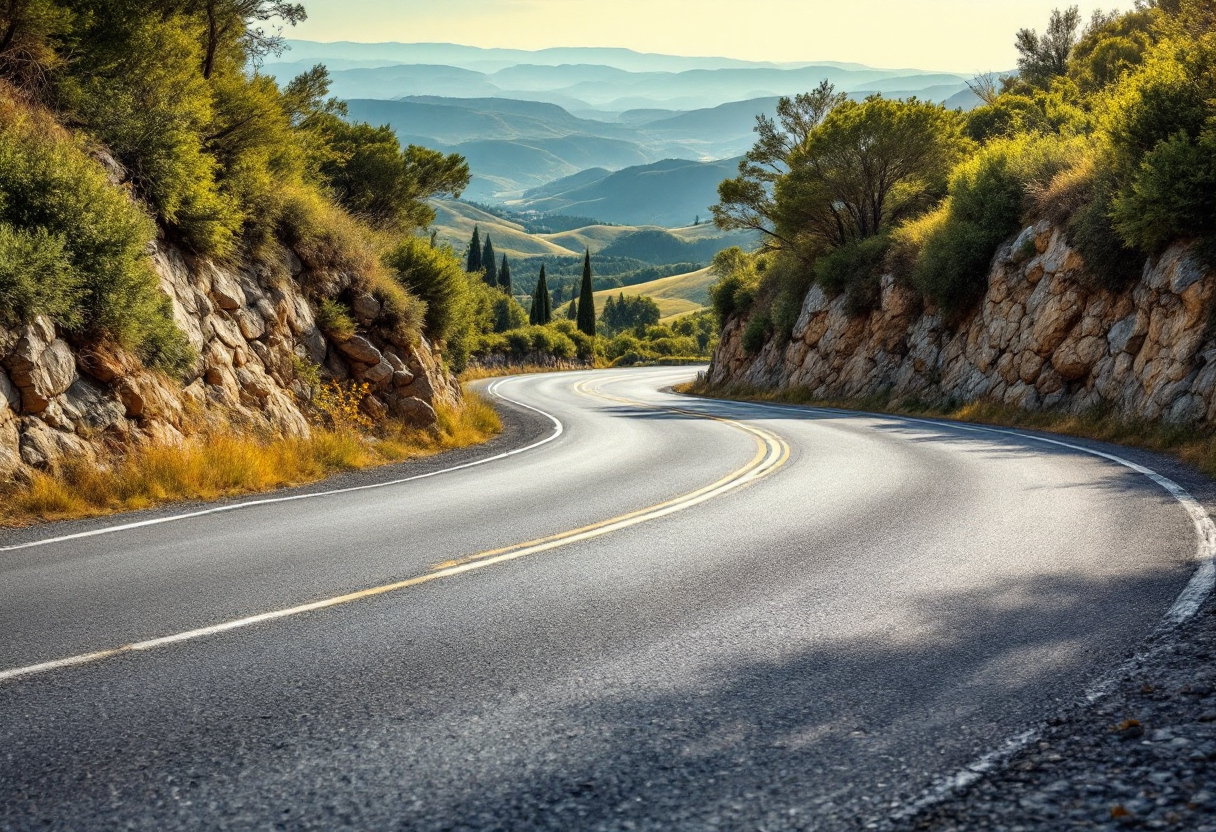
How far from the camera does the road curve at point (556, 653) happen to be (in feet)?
10.8

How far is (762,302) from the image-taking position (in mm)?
40031

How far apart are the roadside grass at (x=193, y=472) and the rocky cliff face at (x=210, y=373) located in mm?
246

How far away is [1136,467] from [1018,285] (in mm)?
11407

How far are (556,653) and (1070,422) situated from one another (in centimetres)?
1591

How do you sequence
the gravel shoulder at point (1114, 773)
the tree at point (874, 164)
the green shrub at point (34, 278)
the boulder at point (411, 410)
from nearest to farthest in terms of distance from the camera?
the gravel shoulder at point (1114, 773) → the green shrub at point (34, 278) → the boulder at point (411, 410) → the tree at point (874, 164)

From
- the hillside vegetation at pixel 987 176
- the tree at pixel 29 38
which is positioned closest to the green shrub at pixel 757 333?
the hillside vegetation at pixel 987 176

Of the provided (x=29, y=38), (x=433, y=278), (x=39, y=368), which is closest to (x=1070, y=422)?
(x=433, y=278)

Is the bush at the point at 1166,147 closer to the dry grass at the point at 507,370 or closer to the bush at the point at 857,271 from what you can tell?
the bush at the point at 857,271

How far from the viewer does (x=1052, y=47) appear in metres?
48.8

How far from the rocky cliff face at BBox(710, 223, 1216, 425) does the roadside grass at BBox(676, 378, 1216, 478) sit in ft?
0.99

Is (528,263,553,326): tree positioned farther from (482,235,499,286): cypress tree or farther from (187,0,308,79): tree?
(187,0,308,79): tree

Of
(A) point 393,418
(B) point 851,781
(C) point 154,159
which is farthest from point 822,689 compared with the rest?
(A) point 393,418

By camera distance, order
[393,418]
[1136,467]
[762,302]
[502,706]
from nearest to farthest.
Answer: [502,706]
[1136,467]
[393,418]
[762,302]

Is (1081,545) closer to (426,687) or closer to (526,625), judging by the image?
(526,625)
